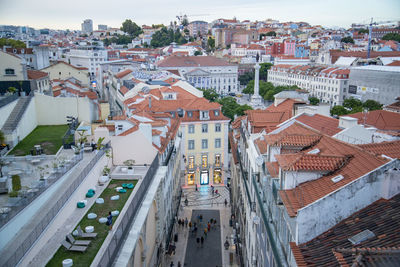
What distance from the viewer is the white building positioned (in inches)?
4375

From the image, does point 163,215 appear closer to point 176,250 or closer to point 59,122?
point 176,250

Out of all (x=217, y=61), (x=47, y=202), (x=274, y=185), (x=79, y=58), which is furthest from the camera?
(x=217, y=61)

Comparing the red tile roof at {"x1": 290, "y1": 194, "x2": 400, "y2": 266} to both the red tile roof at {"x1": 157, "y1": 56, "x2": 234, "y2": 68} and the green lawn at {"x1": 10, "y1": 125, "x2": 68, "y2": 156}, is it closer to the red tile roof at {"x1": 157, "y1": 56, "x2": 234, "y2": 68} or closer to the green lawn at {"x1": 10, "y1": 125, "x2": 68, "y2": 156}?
the green lawn at {"x1": 10, "y1": 125, "x2": 68, "y2": 156}

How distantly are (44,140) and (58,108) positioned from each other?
638cm

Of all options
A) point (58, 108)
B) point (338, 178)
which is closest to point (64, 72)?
point (58, 108)

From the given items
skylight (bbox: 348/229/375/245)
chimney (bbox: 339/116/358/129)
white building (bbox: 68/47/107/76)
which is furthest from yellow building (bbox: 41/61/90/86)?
skylight (bbox: 348/229/375/245)

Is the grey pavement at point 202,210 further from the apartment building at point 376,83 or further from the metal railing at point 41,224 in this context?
the apartment building at point 376,83

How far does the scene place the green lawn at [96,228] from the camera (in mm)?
13001

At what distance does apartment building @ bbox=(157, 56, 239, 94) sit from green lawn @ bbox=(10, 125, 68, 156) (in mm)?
79694

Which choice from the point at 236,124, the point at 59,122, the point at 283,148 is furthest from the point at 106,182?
the point at 236,124

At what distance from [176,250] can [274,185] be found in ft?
54.9

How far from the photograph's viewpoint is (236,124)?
124ft

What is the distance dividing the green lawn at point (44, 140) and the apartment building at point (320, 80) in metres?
77.9

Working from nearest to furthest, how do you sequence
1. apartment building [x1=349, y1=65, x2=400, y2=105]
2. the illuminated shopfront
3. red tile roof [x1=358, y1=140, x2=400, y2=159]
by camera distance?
red tile roof [x1=358, y1=140, x2=400, y2=159] < the illuminated shopfront < apartment building [x1=349, y1=65, x2=400, y2=105]
